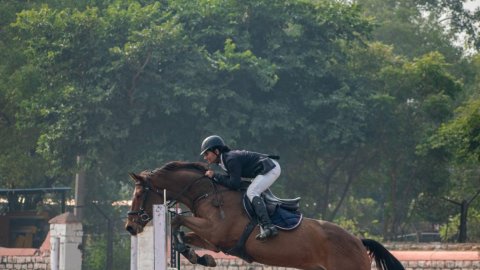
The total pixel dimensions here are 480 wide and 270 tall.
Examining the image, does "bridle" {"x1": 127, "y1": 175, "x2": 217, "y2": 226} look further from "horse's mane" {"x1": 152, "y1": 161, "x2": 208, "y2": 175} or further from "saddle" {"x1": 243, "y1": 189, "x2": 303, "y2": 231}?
"saddle" {"x1": 243, "y1": 189, "x2": 303, "y2": 231}

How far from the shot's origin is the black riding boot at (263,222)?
12602mm

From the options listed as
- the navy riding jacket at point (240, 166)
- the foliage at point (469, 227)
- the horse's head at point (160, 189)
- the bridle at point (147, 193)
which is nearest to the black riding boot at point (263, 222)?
the navy riding jacket at point (240, 166)

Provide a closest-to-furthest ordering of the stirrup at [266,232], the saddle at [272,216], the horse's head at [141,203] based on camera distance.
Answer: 1. the stirrup at [266,232]
2. the saddle at [272,216]
3. the horse's head at [141,203]

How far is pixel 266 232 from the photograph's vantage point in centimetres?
1258

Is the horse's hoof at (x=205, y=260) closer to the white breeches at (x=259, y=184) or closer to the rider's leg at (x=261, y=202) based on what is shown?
the rider's leg at (x=261, y=202)

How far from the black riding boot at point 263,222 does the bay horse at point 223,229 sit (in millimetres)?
121

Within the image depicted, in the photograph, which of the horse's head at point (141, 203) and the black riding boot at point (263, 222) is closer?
the black riding boot at point (263, 222)

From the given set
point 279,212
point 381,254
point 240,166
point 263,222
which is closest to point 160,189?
point 240,166

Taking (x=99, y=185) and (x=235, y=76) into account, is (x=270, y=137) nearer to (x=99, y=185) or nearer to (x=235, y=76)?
(x=235, y=76)

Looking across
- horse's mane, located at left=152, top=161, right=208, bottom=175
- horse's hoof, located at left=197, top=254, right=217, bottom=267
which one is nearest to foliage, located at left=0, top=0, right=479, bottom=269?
horse's mane, located at left=152, top=161, right=208, bottom=175

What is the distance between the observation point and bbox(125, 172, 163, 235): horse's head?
42.0 ft

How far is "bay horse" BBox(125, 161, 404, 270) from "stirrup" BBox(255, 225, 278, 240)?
0.09 m

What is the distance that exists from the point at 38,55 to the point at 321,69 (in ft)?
31.3

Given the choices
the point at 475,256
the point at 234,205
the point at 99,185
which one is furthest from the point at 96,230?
the point at 234,205
